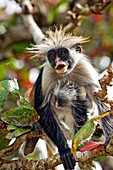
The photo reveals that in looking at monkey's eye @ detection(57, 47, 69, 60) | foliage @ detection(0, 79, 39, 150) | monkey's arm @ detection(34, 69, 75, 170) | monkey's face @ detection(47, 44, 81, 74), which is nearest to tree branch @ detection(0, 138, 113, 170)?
foliage @ detection(0, 79, 39, 150)

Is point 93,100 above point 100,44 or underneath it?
underneath

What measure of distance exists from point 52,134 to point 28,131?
873mm

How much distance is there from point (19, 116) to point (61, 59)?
1.28m

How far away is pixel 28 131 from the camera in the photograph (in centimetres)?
445

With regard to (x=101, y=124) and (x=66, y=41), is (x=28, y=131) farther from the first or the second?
(x=66, y=41)

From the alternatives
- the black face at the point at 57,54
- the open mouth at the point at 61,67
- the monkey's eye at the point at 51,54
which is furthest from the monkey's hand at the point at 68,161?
the monkey's eye at the point at 51,54

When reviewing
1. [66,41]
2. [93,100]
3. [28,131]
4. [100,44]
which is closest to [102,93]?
[28,131]

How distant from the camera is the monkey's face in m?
5.18

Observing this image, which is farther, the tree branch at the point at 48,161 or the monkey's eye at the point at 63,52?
the monkey's eye at the point at 63,52

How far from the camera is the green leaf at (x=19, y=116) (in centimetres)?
430

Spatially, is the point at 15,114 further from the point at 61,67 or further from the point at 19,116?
the point at 61,67

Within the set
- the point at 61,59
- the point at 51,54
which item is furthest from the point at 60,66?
the point at 51,54

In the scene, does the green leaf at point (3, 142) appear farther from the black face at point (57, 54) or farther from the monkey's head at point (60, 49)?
the black face at point (57, 54)

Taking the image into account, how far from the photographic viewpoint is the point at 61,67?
515cm
